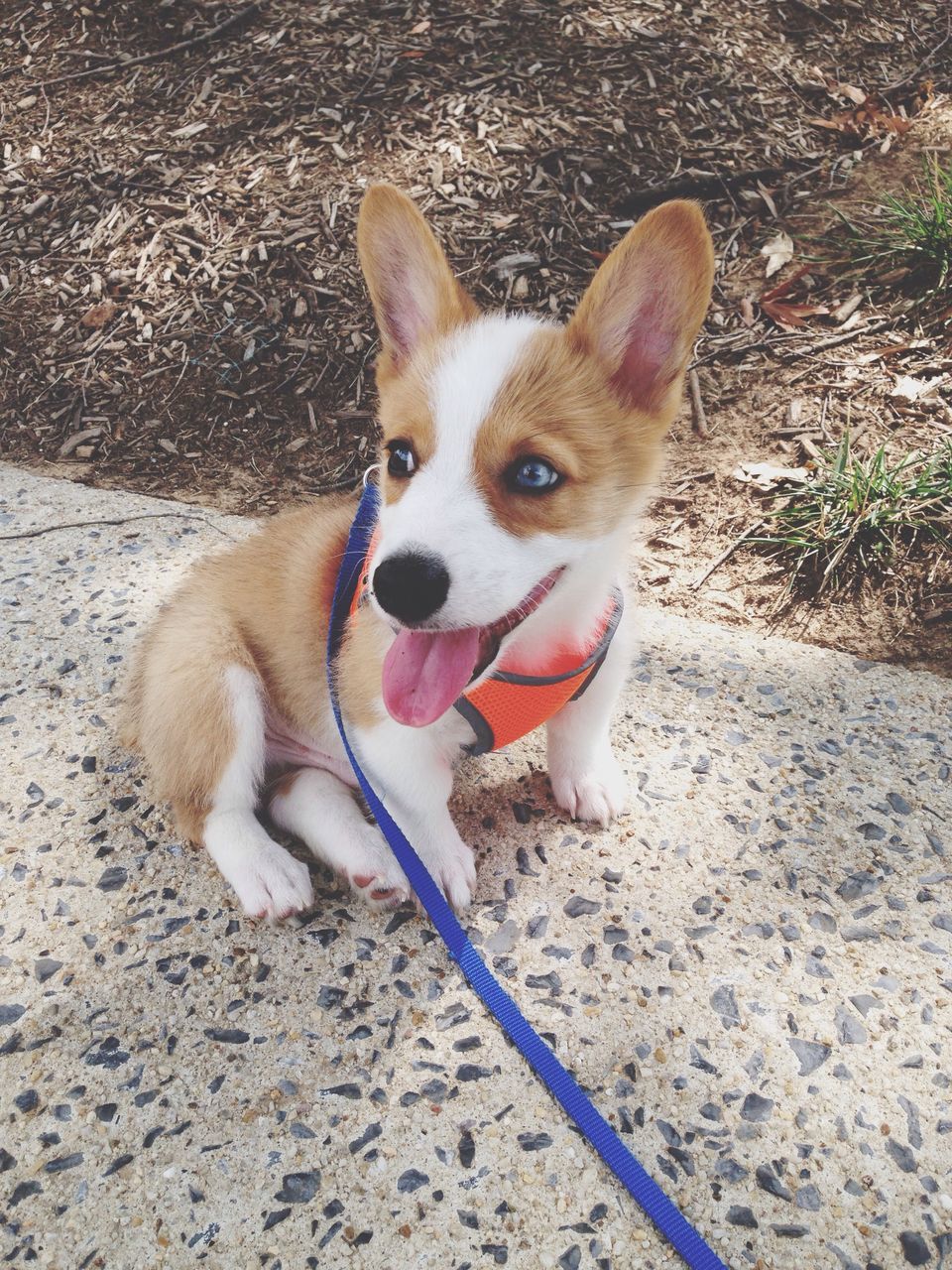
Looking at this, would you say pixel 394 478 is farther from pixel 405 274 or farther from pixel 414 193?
pixel 414 193

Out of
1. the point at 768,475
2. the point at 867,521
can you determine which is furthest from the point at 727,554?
the point at 867,521

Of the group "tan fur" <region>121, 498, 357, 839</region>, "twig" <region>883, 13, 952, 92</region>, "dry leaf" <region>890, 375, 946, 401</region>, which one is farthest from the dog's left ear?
"twig" <region>883, 13, 952, 92</region>

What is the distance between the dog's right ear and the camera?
7.39ft

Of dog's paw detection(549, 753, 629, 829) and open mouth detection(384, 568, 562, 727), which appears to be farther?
dog's paw detection(549, 753, 629, 829)

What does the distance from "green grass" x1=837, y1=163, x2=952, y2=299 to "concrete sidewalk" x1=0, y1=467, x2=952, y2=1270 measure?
245cm

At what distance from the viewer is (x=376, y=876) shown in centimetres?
241

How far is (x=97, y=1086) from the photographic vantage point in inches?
82.0

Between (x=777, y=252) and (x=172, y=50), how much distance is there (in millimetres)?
3870

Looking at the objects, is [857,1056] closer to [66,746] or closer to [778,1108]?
[778,1108]

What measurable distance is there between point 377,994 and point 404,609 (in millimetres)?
1052

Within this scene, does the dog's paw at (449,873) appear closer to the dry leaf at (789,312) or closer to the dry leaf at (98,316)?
the dry leaf at (789,312)

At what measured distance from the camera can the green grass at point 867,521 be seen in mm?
3729

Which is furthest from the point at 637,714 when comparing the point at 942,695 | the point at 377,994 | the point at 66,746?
the point at 66,746

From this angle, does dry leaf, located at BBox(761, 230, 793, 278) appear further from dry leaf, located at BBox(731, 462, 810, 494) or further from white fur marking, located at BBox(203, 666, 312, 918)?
white fur marking, located at BBox(203, 666, 312, 918)
